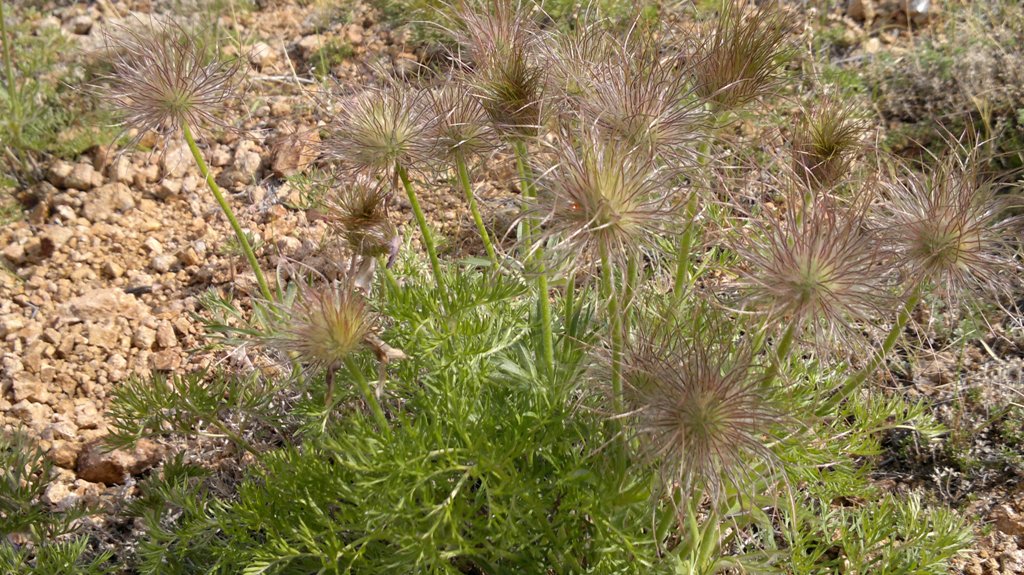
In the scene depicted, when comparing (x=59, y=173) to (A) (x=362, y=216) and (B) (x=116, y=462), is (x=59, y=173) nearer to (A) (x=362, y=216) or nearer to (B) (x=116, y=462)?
(B) (x=116, y=462)

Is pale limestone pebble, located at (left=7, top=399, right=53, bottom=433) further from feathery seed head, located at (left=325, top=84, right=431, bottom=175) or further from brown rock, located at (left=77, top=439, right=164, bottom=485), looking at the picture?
feathery seed head, located at (left=325, top=84, right=431, bottom=175)

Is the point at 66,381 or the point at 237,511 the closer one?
the point at 237,511

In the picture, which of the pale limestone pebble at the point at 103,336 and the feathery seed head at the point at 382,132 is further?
the pale limestone pebble at the point at 103,336

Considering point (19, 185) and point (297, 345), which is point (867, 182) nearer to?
point (297, 345)

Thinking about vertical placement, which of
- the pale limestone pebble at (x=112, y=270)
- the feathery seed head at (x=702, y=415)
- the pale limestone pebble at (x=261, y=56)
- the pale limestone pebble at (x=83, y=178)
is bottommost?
the pale limestone pebble at (x=112, y=270)

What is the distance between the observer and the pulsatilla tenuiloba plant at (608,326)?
5.84 ft

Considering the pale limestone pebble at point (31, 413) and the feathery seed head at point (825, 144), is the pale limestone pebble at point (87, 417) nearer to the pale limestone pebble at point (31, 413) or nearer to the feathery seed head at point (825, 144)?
the pale limestone pebble at point (31, 413)

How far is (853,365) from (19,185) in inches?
165

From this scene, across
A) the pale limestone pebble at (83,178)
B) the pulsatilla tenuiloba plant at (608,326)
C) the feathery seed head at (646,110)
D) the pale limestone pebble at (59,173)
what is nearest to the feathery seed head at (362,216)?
the pulsatilla tenuiloba plant at (608,326)

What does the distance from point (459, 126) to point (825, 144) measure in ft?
2.84

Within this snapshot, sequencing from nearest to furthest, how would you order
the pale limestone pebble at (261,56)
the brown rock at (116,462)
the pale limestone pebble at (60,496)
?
Result: 1. the pale limestone pebble at (60,496)
2. the brown rock at (116,462)
3. the pale limestone pebble at (261,56)

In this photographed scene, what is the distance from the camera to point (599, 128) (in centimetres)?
190

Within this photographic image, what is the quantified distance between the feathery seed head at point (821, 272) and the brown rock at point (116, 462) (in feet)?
8.26

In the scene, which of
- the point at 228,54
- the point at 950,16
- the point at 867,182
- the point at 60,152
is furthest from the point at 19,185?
the point at 950,16
